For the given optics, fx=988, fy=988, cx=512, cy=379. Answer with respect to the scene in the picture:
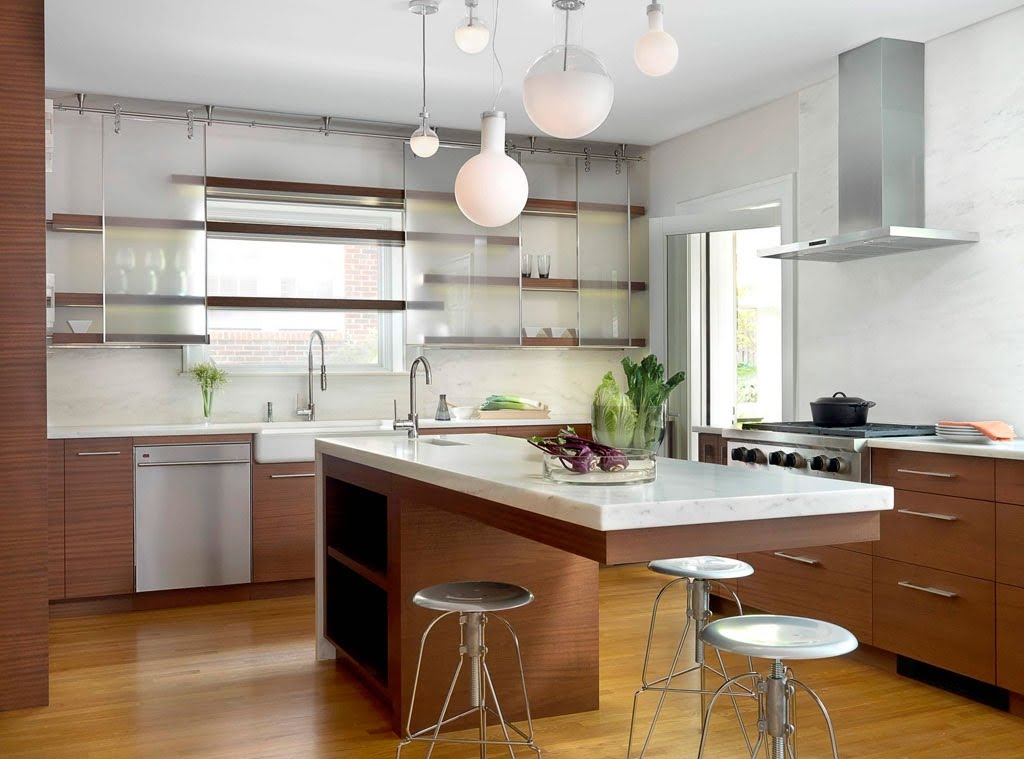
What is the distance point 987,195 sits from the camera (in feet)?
13.7

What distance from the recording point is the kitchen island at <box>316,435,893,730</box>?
201cm

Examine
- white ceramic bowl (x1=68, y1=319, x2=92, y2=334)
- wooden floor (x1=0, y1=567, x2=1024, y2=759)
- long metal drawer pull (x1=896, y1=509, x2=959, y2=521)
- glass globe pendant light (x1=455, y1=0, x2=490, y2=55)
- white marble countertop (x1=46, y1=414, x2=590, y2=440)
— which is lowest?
wooden floor (x1=0, y1=567, x2=1024, y2=759)

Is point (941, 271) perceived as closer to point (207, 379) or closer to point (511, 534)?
point (511, 534)

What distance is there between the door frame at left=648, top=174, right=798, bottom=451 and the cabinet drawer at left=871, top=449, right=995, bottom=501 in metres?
1.41

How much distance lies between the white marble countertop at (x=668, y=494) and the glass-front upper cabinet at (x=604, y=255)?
361cm

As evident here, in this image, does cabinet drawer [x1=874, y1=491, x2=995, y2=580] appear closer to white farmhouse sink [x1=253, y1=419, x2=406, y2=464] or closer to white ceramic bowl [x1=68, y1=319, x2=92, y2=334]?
white farmhouse sink [x1=253, y1=419, x2=406, y2=464]

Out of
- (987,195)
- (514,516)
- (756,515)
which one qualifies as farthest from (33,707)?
(987,195)

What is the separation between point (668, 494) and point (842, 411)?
251 centimetres

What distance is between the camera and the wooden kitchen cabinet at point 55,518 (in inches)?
188

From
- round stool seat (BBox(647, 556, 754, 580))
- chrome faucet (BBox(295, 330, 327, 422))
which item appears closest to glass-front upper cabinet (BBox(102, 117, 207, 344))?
chrome faucet (BBox(295, 330, 327, 422))

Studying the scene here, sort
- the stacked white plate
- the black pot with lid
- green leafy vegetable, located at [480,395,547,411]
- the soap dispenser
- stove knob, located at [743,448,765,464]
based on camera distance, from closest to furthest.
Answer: the stacked white plate → the black pot with lid → stove knob, located at [743,448,765,464] → the soap dispenser → green leafy vegetable, located at [480,395,547,411]

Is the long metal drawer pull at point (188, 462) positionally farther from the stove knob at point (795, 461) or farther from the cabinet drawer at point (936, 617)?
the cabinet drawer at point (936, 617)

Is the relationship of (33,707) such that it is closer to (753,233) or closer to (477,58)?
(477,58)

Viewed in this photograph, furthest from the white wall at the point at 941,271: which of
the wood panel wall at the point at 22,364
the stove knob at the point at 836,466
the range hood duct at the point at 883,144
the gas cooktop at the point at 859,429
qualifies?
the wood panel wall at the point at 22,364
